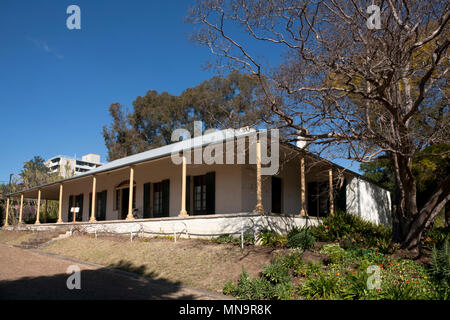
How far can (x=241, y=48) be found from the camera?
30.8ft

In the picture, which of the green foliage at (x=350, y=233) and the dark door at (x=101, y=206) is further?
the dark door at (x=101, y=206)

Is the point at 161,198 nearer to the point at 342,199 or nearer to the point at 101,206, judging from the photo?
the point at 101,206

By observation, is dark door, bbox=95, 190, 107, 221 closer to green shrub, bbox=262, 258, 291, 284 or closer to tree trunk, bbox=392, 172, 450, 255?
green shrub, bbox=262, 258, 291, 284

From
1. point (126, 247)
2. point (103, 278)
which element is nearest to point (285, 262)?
point (103, 278)

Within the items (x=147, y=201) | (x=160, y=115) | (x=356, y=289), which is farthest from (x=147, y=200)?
(x=160, y=115)

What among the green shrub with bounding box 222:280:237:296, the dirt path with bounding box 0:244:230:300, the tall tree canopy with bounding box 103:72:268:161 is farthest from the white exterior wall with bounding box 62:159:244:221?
the tall tree canopy with bounding box 103:72:268:161

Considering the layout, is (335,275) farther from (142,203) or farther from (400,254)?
(142,203)

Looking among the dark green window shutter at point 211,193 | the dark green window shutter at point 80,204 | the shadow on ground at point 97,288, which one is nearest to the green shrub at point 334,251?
the shadow on ground at point 97,288

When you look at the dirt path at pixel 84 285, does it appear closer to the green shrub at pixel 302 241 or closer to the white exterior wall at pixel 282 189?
the green shrub at pixel 302 241

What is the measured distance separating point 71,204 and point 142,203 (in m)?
9.11

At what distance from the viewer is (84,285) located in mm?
7992

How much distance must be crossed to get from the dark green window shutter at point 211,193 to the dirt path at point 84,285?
5566mm

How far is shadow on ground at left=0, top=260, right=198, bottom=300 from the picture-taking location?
7.09 meters

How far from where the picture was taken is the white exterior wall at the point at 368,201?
54.3 feet
